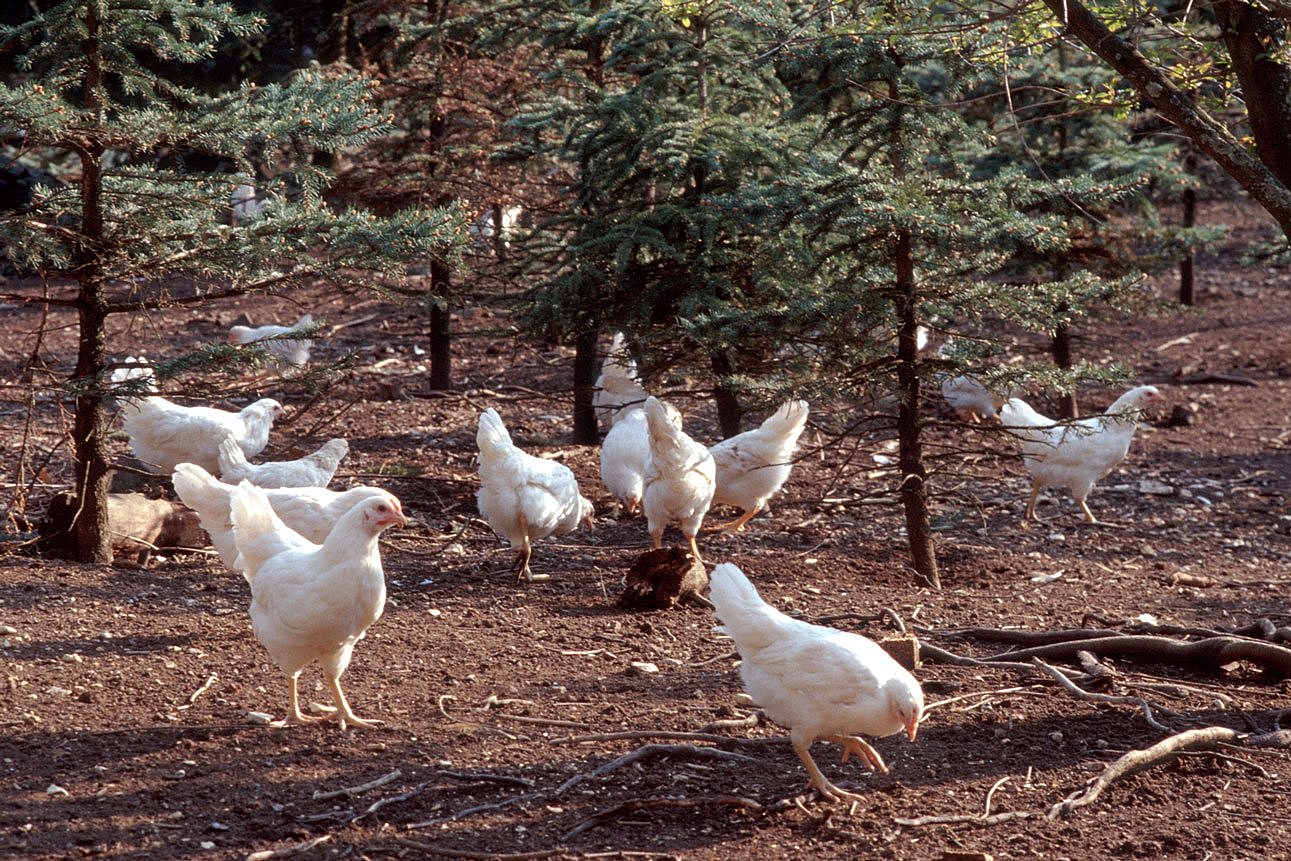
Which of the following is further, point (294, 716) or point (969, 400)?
point (969, 400)

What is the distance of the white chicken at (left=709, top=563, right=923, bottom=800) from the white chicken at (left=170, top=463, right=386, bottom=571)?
2.00m

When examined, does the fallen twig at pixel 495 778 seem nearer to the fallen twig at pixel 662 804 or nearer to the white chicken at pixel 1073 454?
the fallen twig at pixel 662 804

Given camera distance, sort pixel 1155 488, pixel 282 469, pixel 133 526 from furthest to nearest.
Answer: pixel 1155 488
pixel 282 469
pixel 133 526

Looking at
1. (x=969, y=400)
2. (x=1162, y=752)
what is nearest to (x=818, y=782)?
(x=1162, y=752)

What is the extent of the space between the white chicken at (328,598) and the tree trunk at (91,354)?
159cm

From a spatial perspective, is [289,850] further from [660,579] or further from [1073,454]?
[1073,454]

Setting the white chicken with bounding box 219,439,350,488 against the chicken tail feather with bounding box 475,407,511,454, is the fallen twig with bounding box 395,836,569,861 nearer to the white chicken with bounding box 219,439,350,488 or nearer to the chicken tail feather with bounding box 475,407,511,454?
the chicken tail feather with bounding box 475,407,511,454

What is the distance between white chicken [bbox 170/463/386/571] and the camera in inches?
247

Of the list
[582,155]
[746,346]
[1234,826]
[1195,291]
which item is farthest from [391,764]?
[1195,291]

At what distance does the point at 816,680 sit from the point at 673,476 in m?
3.32

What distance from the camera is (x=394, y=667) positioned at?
6098 millimetres

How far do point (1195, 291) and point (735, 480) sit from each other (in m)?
13.0

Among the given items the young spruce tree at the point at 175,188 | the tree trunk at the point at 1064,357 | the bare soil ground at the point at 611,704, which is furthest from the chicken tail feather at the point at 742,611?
the tree trunk at the point at 1064,357

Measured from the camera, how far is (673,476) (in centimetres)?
781
